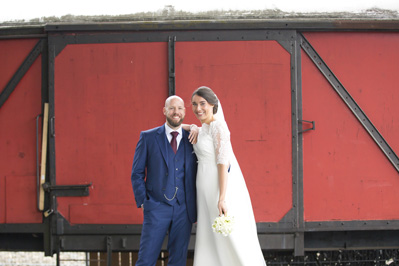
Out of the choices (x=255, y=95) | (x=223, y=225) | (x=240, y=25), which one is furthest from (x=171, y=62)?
(x=223, y=225)

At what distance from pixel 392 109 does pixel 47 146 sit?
3308 mm

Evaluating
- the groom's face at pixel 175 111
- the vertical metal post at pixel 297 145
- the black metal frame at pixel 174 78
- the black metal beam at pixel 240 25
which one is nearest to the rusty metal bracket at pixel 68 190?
the black metal frame at pixel 174 78

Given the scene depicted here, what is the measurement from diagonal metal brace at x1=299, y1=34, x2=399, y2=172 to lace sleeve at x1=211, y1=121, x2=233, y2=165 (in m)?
1.42

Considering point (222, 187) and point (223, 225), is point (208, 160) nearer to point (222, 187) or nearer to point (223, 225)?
point (222, 187)

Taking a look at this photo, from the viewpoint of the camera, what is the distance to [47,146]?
3977 mm

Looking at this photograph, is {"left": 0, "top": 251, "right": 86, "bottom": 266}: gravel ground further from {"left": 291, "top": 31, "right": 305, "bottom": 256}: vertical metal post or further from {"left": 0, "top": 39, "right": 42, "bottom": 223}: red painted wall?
{"left": 291, "top": 31, "right": 305, "bottom": 256}: vertical metal post

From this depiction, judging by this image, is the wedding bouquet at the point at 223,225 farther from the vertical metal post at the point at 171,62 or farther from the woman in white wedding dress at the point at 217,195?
the vertical metal post at the point at 171,62

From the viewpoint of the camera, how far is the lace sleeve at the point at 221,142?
3.01m

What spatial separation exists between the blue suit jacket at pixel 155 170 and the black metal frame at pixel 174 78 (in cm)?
87

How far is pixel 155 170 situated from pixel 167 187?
16cm

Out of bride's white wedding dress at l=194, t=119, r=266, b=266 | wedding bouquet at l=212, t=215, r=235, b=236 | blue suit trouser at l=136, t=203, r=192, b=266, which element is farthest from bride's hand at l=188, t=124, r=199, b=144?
wedding bouquet at l=212, t=215, r=235, b=236

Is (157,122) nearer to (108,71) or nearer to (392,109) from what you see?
(108,71)

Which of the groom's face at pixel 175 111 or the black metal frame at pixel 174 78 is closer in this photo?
the groom's face at pixel 175 111

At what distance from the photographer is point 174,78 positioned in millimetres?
3898
